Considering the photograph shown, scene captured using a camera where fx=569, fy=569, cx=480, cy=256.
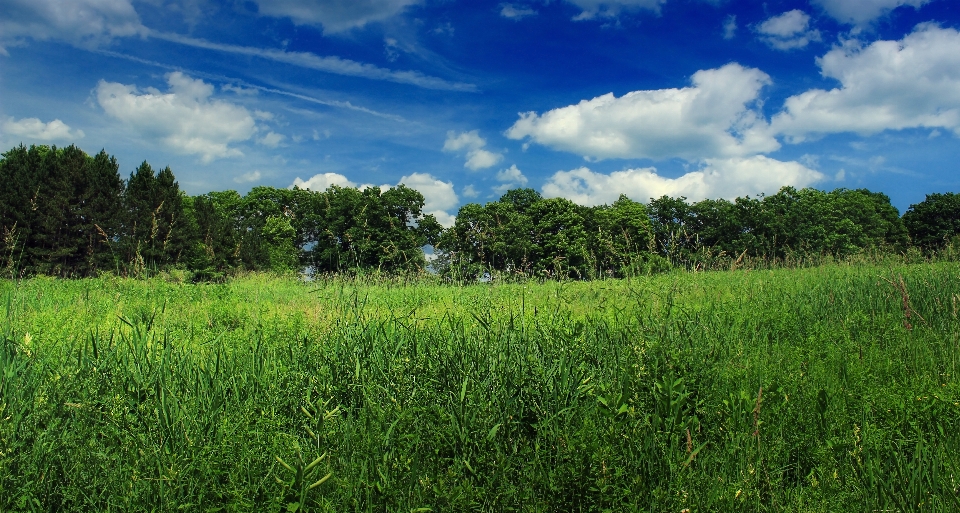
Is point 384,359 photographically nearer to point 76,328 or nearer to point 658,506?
point 658,506

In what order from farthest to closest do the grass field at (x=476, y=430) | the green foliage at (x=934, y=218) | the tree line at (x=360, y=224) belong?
the green foliage at (x=934, y=218)
the tree line at (x=360, y=224)
the grass field at (x=476, y=430)

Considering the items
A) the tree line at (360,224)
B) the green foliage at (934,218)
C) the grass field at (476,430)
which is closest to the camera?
the grass field at (476,430)

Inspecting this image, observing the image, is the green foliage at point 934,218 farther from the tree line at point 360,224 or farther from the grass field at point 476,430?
the grass field at point 476,430

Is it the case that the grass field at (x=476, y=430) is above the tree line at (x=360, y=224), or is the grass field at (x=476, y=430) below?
below

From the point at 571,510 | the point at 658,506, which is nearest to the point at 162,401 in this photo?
the point at 571,510

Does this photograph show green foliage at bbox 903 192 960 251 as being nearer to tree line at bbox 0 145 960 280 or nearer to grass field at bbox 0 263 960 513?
tree line at bbox 0 145 960 280

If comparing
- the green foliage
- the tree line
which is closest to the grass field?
the tree line

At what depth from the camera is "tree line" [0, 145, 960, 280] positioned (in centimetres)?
3691

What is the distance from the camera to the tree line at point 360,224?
121 ft

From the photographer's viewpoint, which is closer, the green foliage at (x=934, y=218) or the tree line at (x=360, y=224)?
the tree line at (x=360, y=224)

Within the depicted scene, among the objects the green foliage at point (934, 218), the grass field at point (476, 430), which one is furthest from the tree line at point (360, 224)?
the grass field at point (476, 430)

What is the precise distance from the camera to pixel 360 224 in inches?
1222

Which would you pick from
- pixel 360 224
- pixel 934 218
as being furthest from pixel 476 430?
pixel 934 218

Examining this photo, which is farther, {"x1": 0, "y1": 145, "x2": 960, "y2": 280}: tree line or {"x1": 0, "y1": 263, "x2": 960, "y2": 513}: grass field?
{"x1": 0, "y1": 145, "x2": 960, "y2": 280}: tree line
